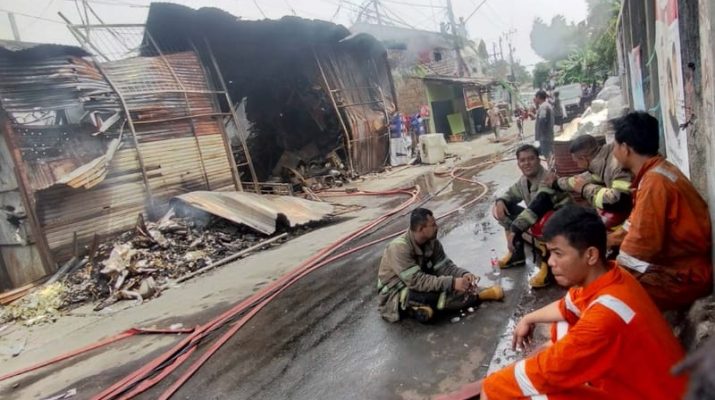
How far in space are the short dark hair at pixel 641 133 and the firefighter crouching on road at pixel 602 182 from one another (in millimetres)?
729

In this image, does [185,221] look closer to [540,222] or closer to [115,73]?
[115,73]

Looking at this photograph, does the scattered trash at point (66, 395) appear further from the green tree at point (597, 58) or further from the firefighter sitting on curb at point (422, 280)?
the green tree at point (597, 58)

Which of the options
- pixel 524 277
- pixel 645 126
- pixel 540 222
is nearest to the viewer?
pixel 645 126

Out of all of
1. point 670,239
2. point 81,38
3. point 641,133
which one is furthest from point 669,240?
point 81,38

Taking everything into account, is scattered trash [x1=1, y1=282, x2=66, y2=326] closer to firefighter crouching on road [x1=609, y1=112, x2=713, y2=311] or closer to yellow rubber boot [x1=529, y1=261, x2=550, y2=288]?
yellow rubber boot [x1=529, y1=261, x2=550, y2=288]

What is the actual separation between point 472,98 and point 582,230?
28632mm

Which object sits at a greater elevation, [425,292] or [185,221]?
[185,221]

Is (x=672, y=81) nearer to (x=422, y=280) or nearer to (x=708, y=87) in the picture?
(x=708, y=87)

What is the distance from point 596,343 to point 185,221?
8.54m

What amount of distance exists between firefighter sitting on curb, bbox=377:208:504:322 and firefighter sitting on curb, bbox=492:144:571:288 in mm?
589

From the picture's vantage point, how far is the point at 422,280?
160 inches

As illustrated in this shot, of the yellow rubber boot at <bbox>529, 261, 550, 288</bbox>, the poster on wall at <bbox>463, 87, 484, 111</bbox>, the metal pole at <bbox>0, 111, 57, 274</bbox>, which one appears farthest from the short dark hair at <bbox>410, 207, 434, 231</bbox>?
the poster on wall at <bbox>463, 87, 484, 111</bbox>

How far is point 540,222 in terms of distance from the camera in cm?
447

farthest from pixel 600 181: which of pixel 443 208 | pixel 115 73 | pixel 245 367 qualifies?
pixel 115 73
